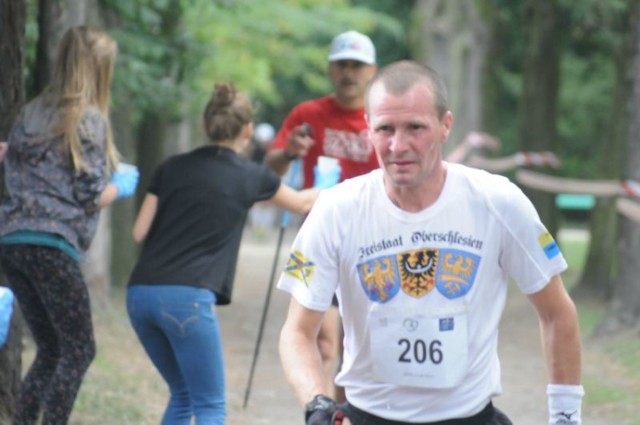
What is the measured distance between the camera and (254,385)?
1177 cm

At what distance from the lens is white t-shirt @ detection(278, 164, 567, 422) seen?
4324 millimetres

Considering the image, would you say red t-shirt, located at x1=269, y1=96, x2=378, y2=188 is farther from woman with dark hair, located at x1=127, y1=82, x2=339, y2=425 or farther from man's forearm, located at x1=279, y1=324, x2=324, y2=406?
man's forearm, located at x1=279, y1=324, x2=324, y2=406

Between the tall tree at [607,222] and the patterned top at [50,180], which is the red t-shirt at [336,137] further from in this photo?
the tall tree at [607,222]

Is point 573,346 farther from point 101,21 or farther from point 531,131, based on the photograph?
point 531,131

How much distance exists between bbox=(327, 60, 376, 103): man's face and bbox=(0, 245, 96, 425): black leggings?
2.58m

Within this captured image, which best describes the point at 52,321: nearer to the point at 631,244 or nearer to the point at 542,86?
the point at 631,244

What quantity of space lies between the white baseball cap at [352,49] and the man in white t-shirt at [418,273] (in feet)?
14.2

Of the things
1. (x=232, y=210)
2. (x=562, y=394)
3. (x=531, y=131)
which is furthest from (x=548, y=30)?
(x=562, y=394)

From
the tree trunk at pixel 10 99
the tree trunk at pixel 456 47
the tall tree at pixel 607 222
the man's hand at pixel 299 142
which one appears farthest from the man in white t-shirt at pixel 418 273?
the tree trunk at pixel 456 47

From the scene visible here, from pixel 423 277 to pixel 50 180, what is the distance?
2840 mm

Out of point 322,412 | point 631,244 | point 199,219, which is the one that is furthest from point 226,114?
Result: point 631,244

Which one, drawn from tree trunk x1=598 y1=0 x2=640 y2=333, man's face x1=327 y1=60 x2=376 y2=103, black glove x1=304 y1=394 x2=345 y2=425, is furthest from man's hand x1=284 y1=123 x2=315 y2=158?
tree trunk x1=598 y1=0 x2=640 y2=333

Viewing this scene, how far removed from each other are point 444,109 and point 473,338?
66 cm

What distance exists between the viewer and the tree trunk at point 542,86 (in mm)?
22500
